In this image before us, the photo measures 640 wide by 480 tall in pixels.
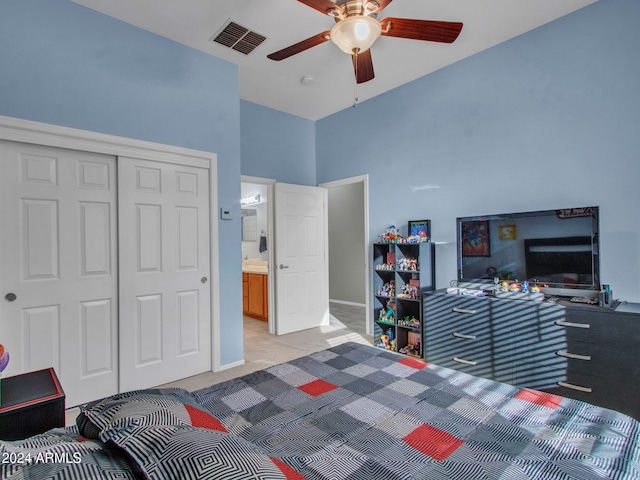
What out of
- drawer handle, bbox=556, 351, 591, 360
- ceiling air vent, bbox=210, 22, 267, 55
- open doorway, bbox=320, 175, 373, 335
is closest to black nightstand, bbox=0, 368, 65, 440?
ceiling air vent, bbox=210, 22, 267, 55

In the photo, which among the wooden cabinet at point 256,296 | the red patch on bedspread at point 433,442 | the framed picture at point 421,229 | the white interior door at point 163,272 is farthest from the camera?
the wooden cabinet at point 256,296

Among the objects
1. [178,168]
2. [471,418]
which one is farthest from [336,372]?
[178,168]

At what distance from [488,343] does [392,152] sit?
7.42 feet

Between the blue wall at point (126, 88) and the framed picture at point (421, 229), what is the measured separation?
71.7 inches

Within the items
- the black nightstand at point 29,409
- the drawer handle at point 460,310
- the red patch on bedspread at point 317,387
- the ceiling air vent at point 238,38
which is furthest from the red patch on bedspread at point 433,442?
the ceiling air vent at point 238,38

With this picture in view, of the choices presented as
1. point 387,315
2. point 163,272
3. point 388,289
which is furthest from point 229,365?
point 388,289

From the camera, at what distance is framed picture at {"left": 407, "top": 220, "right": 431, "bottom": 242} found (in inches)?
139

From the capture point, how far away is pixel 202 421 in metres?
1.02

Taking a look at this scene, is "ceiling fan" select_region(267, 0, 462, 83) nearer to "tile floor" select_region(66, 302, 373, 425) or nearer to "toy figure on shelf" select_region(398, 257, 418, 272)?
"toy figure on shelf" select_region(398, 257, 418, 272)

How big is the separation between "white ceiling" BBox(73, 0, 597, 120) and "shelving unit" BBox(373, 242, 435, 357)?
5.94 ft

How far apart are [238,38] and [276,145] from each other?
167 centimetres

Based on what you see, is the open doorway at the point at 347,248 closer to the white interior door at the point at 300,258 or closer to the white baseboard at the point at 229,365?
the white interior door at the point at 300,258

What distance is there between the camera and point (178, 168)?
294 cm

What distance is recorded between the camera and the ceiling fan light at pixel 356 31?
176 cm
